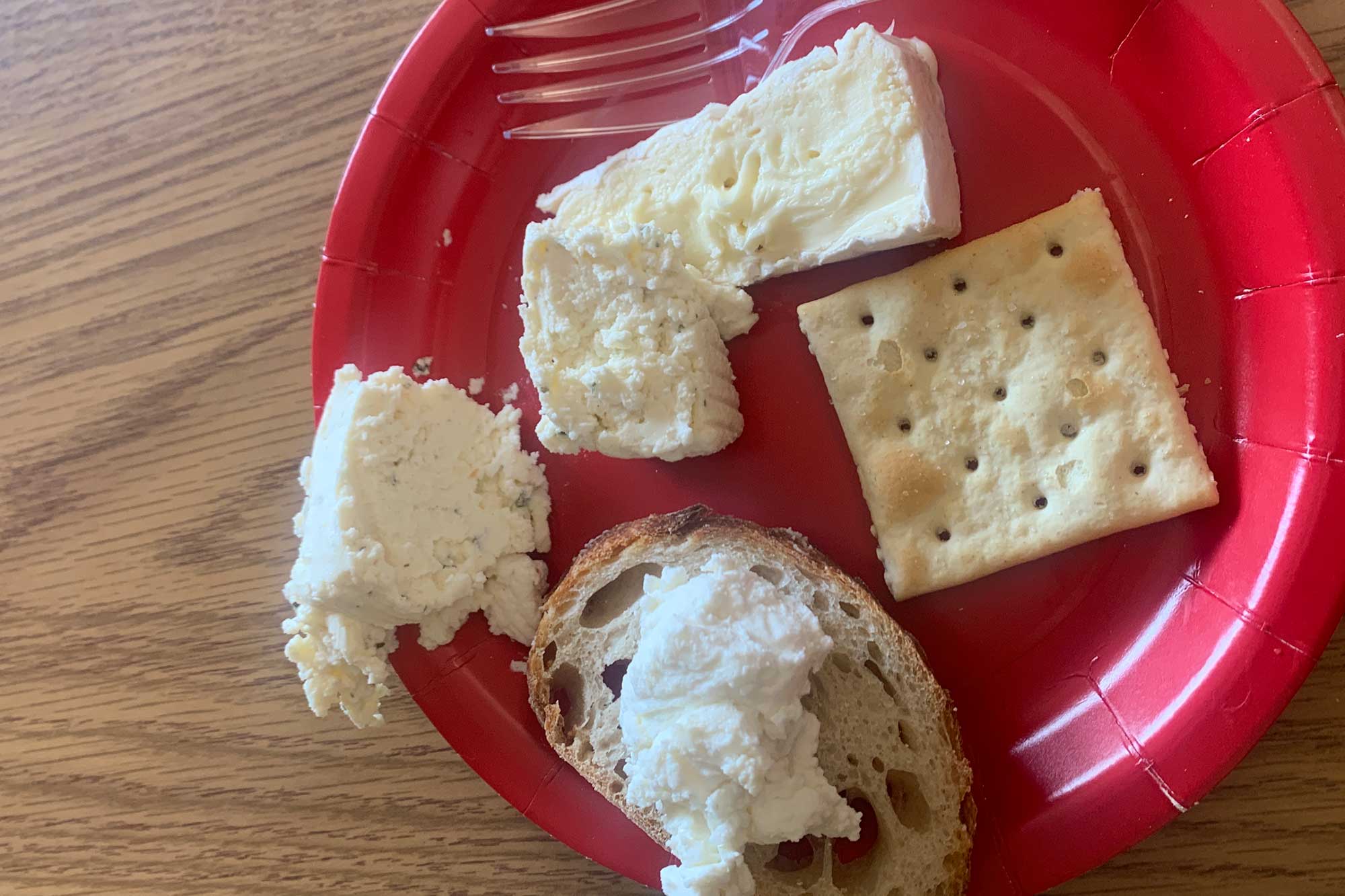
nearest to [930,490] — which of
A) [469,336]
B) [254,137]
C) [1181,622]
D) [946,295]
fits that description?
[946,295]

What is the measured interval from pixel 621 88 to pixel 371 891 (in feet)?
5.25

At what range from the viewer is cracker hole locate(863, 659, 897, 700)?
1.37 metres

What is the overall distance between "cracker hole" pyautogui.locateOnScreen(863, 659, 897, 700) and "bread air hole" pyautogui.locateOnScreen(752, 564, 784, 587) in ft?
0.64

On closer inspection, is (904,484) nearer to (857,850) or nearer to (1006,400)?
(1006,400)

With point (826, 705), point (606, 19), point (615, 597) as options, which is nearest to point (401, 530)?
point (615, 597)

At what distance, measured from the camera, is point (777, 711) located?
122 cm

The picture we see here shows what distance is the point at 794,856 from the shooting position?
1.45 meters

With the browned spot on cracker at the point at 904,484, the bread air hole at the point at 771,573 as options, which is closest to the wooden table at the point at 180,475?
the bread air hole at the point at 771,573

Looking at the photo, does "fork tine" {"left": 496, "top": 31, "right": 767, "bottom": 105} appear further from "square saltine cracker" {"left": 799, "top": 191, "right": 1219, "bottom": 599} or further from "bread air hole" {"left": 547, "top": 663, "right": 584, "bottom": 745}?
"bread air hole" {"left": 547, "top": 663, "right": 584, "bottom": 745}

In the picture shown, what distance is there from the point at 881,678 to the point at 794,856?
1.17 ft

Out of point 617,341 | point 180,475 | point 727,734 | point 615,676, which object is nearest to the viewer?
point 727,734

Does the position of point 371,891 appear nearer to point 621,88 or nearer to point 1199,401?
point 621,88

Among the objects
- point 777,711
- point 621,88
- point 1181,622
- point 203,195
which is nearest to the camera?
point 777,711

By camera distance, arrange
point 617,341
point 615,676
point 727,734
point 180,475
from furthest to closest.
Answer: point 180,475
point 615,676
point 617,341
point 727,734
